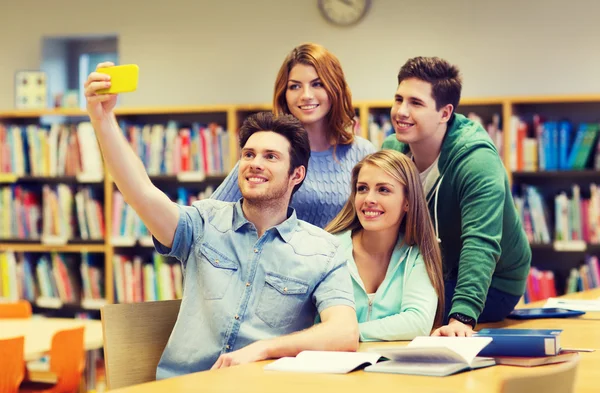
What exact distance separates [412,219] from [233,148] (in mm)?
2965

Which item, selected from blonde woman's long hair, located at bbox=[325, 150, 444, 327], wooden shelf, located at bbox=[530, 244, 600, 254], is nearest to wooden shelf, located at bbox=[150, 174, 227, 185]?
wooden shelf, located at bbox=[530, 244, 600, 254]

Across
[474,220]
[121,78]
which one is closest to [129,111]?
[474,220]

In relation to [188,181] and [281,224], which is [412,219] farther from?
[188,181]

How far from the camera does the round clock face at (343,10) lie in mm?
5637

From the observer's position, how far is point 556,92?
5.34 m

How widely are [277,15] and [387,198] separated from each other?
11.2ft

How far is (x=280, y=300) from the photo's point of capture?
2232mm

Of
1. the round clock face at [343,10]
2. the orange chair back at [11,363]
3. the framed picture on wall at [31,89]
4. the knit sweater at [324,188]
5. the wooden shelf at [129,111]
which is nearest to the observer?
the knit sweater at [324,188]

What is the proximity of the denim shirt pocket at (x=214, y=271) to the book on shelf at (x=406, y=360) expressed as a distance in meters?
0.33

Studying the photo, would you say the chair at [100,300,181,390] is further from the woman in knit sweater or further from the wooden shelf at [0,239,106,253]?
the wooden shelf at [0,239,106,253]

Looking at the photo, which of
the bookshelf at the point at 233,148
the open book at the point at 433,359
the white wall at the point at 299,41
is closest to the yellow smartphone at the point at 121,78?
the open book at the point at 433,359

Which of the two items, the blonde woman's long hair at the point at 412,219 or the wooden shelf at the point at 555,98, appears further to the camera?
the wooden shelf at the point at 555,98

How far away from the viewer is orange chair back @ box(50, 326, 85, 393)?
11.7 feet

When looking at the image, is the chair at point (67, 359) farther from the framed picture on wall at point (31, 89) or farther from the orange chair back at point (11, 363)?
the framed picture on wall at point (31, 89)
